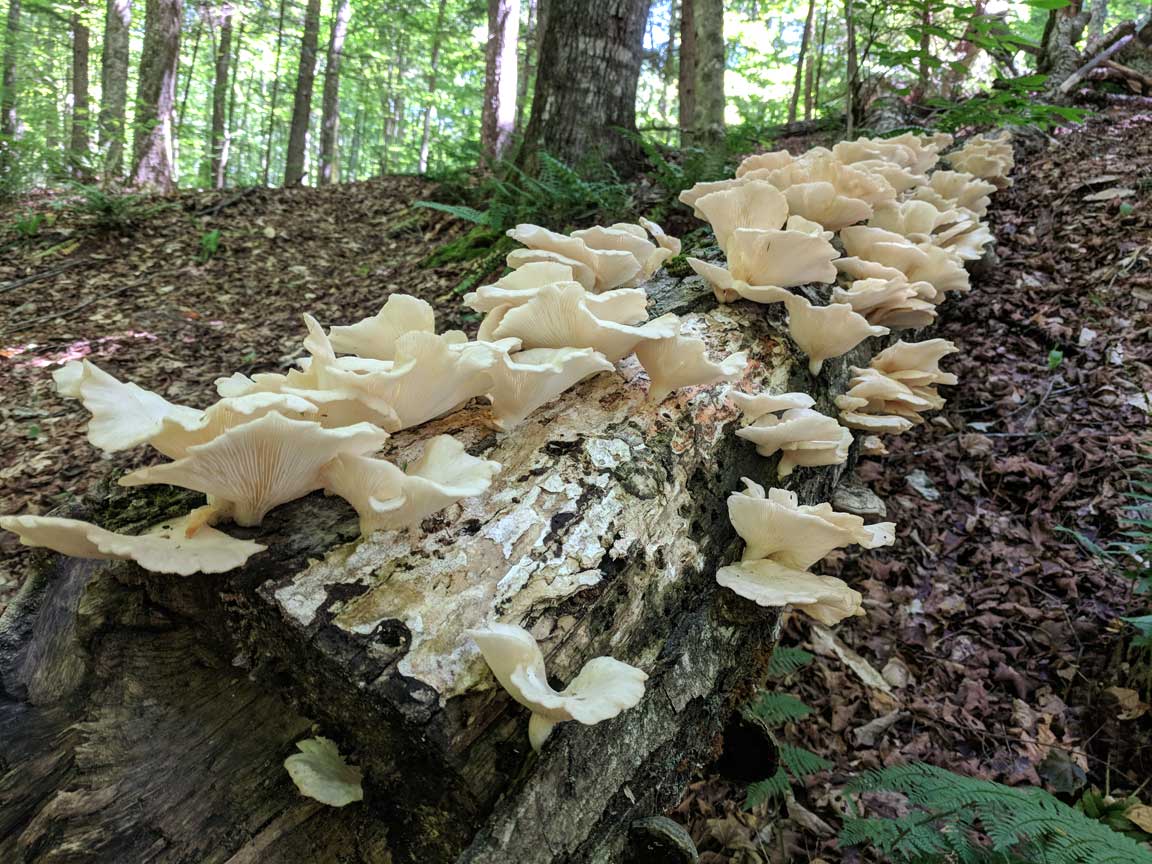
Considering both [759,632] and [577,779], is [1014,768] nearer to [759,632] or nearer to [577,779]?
[759,632]

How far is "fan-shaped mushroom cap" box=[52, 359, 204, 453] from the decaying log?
1.40 feet

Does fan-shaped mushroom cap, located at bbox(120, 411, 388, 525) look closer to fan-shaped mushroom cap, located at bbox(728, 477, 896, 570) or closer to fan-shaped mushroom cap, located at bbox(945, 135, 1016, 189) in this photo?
fan-shaped mushroom cap, located at bbox(728, 477, 896, 570)

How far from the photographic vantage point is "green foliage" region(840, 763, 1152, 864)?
77.9 inches

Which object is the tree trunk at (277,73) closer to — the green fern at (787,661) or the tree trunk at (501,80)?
the tree trunk at (501,80)

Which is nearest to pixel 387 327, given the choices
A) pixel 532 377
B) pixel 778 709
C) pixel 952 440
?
pixel 532 377

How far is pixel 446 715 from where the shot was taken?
1465mm

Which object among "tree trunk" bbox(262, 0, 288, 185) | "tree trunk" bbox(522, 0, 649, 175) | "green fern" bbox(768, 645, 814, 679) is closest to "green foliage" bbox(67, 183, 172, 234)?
"tree trunk" bbox(522, 0, 649, 175)

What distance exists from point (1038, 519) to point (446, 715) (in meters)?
4.16

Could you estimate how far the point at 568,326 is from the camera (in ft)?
7.35

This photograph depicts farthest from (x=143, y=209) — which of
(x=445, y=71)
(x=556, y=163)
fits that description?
(x=445, y=71)

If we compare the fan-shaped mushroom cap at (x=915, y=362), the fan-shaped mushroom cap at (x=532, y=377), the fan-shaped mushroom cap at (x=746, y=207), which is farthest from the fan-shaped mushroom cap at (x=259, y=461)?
the fan-shaped mushroom cap at (x=915, y=362)

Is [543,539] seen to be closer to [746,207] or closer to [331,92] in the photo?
[746,207]

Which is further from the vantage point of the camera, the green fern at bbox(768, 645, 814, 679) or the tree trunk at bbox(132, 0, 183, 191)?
the tree trunk at bbox(132, 0, 183, 191)

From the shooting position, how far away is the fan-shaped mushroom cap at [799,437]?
2.37 meters
